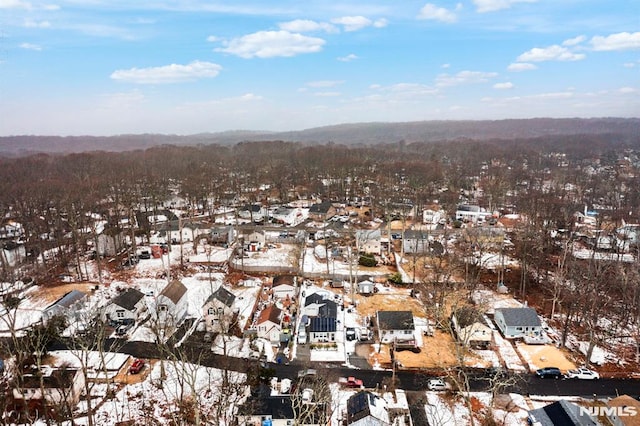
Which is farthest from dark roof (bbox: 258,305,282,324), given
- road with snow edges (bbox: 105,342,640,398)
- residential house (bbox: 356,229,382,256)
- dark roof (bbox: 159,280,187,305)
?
residential house (bbox: 356,229,382,256)

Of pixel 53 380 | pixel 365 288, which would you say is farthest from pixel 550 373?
pixel 53 380

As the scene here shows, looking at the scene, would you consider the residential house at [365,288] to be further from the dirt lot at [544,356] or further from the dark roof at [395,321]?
the dirt lot at [544,356]

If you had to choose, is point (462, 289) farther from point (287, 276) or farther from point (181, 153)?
point (181, 153)

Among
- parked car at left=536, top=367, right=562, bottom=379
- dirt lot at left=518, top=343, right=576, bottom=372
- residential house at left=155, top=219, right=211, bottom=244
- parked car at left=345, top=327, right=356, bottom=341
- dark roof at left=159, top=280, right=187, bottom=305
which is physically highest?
residential house at left=155, top=219, right=211, bottom=244

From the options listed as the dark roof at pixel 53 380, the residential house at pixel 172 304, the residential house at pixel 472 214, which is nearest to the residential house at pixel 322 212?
the residential house at pixel 472 214

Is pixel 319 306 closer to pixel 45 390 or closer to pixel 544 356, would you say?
pixel 544 356

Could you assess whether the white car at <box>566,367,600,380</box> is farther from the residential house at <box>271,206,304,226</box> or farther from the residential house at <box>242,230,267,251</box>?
the residential house at <box>271,206,304,226</box>
